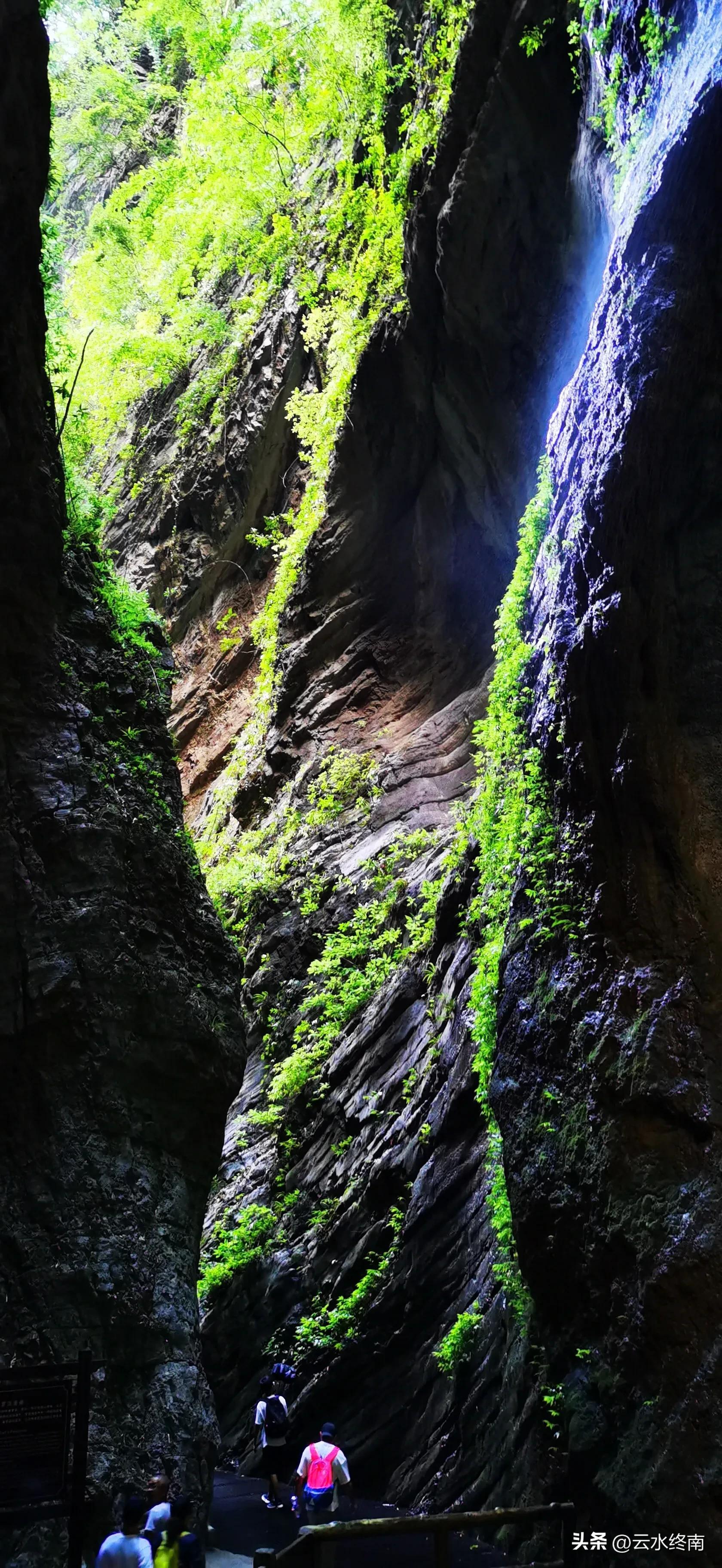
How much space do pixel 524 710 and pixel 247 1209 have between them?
22.8ft

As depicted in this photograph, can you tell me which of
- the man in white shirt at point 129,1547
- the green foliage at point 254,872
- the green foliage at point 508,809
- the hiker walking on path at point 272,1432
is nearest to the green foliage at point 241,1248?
the hiker walking on path at point 272,1432

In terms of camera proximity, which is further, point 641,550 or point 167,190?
point 167,190

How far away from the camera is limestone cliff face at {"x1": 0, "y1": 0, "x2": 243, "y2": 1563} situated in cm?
661

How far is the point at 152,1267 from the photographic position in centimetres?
714

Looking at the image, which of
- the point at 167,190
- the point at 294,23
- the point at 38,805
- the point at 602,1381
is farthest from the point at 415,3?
the point at 602,1381

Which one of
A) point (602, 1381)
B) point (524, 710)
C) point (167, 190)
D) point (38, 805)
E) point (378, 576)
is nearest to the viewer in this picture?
point (602, 1381)

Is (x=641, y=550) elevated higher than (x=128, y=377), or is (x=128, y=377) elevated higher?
(x=128, y=377)

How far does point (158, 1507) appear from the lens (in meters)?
5.57

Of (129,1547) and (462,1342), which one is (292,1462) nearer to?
(462,1342)

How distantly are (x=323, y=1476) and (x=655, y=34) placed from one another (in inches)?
419

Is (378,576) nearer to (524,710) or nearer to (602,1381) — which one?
(524,710)

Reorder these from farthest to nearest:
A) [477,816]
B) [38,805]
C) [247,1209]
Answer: [247,1209]
[477,816]
[38,805]

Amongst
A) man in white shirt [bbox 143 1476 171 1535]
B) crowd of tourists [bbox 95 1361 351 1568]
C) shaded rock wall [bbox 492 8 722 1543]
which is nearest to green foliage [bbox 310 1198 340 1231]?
crowd of tourists [bbox 95 1361 351 1568]

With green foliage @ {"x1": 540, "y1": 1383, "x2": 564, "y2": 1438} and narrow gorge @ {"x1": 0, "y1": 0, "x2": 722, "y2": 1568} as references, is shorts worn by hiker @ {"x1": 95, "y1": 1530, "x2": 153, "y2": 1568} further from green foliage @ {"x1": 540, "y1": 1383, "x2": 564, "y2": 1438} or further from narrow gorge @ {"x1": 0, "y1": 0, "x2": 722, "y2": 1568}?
green foliage @ {"x1": 540, "y1": 1383, "x2": 564, "y2": 1438}
